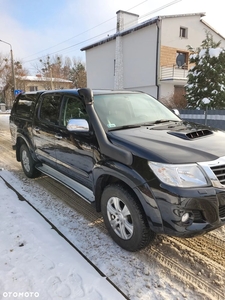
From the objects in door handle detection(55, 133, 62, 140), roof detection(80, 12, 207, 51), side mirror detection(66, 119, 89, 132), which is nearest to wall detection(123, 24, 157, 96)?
roof detection(80, 12, 207, 51)

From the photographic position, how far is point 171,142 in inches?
97.5

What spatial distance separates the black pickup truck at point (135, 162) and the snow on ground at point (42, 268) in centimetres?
56

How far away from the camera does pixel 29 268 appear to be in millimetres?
2381

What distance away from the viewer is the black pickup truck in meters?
2.13

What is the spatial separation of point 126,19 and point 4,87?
28.0m

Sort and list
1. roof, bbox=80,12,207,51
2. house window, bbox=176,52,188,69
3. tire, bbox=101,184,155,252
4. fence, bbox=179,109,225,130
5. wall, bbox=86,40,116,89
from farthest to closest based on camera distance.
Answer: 1. wall, bbox=86,40,116,89
2. house window, bbox=176,52,188,69
3. roof, bbox=80,12,207,51
4. fence, bbox=179,109,225,130
5. tire, bbox=101,184,155,252

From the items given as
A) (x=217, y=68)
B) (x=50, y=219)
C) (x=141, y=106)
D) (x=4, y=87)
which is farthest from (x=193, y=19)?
(x=4, y=87)

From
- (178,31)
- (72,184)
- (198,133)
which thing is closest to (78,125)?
(72,184)

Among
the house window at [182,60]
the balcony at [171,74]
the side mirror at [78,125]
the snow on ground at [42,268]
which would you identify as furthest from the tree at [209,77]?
the house window at [182,60]

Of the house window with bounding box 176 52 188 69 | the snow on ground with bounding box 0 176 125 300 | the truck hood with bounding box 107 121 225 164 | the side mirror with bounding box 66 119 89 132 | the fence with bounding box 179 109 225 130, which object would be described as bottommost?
the snow on ground with bounding box 0 176 125 300

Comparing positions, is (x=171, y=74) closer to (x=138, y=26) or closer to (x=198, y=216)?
(x=138, y=26)

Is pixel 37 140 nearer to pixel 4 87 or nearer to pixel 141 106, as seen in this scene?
pixel 141 106

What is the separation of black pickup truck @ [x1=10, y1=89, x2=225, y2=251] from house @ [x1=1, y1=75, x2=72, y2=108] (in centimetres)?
4121

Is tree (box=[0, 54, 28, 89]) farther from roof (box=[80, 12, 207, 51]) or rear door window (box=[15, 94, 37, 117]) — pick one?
rear door window (box=[15, 94, 37, 117])
